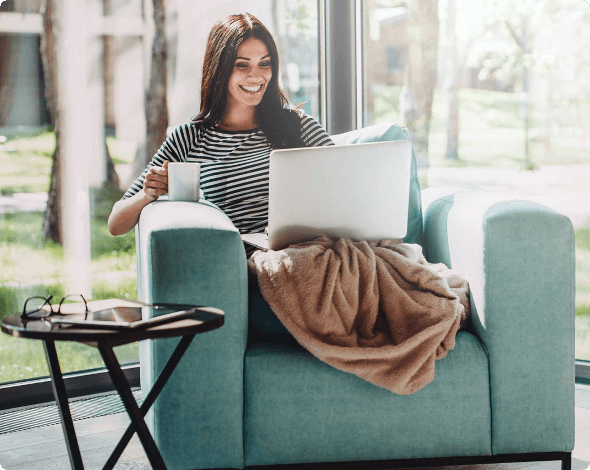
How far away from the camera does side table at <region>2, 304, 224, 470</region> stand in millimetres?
1037

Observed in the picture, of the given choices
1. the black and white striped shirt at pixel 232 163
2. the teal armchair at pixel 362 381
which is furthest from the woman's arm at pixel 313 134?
the teal armchair at pixel 362 381

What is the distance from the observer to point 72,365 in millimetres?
2311

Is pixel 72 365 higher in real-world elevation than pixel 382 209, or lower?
lower

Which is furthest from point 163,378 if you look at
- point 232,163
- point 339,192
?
point 232,163

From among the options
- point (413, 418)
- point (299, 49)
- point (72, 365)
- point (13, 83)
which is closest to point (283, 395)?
point (413, 418)

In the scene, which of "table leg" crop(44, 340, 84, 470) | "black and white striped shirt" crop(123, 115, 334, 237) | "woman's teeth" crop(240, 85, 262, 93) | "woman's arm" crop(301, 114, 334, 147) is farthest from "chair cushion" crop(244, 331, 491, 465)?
"woman's teeth" crop(240, 85, 262, 93)

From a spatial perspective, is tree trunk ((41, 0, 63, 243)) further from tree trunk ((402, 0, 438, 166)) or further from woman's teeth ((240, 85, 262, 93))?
tree trunk ((402, 0, 438, 166))

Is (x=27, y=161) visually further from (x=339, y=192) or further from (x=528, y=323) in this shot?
(x=528, y=323)

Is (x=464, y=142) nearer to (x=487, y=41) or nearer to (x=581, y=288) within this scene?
(x=487, y=41)

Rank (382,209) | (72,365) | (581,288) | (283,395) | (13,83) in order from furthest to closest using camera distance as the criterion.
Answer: (581,288) < (72,365) < (13,83) < (382,209) < (283,395)

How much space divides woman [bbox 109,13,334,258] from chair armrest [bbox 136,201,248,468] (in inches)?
22.5

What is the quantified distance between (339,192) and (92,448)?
96cm

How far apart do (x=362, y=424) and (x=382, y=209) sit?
1.56 feet

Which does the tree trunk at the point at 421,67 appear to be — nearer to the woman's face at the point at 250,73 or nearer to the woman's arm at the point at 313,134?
the woman's arm at the point at 313,134
